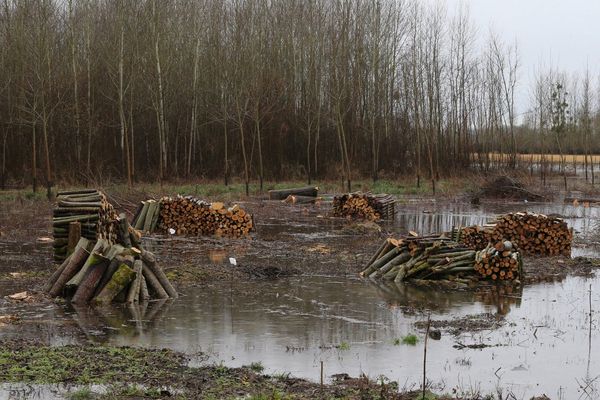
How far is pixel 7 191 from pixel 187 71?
14.7 m

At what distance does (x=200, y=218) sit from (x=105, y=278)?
9.75m

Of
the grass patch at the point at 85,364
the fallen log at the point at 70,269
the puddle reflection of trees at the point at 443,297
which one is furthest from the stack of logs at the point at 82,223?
the grass patch at the point at 85,364

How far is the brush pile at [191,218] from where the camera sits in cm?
2203

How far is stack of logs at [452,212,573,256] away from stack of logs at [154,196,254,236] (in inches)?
253

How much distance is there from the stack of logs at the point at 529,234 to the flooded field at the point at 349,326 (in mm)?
2948

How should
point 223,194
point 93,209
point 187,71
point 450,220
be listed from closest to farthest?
1. point 93,209
2. point 450,220
3. point 223,194
4. point 187,71

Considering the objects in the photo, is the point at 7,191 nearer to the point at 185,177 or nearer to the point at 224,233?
the point at 185,177

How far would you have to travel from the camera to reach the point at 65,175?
125ft

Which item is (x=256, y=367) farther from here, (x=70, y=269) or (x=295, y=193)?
(x=295, y=193)

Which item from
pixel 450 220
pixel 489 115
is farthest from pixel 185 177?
pixel 489 115

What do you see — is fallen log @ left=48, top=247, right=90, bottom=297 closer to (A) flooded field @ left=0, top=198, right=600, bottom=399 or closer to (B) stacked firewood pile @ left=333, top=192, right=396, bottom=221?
(A) flooded field @ left=0, top=198, right=600, bottom=399

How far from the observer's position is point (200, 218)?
877 inches

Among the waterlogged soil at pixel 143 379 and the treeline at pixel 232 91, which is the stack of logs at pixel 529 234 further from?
the treeline at pixel 232 91

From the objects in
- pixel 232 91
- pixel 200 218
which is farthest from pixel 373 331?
pixel 232 91
